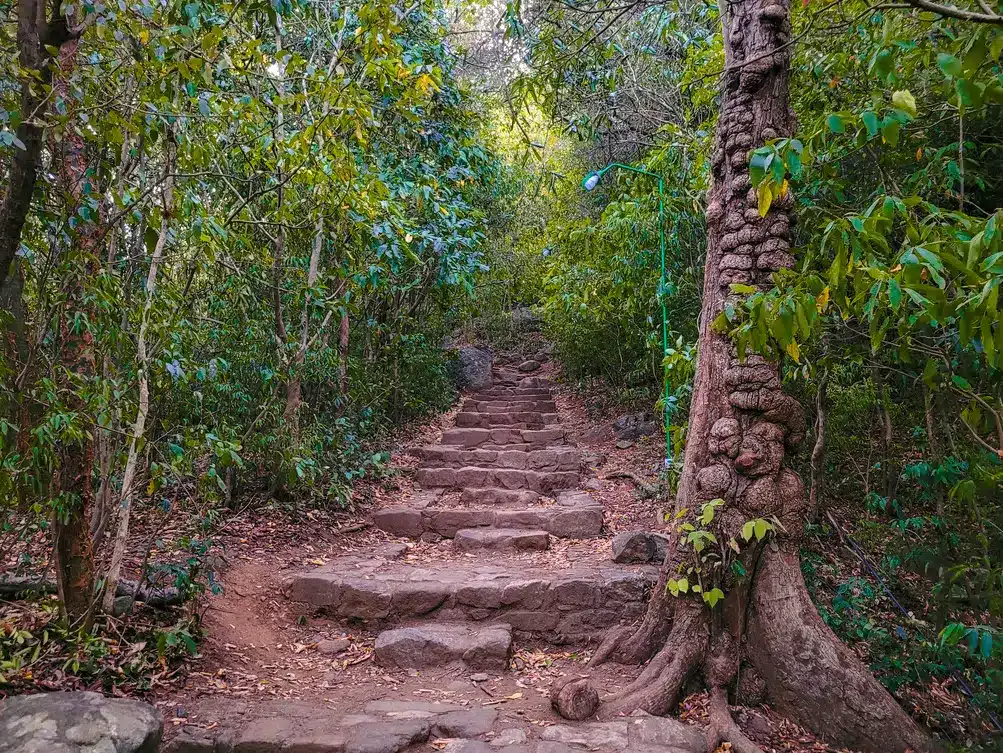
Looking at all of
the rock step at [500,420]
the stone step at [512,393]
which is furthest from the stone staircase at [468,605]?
the stone step at [512,393]

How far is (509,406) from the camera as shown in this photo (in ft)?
31.4

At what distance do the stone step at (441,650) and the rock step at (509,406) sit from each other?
5.76 metres

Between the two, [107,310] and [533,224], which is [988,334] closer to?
[107,310]

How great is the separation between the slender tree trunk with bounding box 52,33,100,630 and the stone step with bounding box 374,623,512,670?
1.49 m

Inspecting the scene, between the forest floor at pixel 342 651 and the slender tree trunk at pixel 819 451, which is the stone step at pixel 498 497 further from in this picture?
the slender tree trunk at pixel 819 451

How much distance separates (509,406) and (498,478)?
3531 mm

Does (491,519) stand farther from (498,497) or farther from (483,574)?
(483,574)

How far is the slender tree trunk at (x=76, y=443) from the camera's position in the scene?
2.59 metres

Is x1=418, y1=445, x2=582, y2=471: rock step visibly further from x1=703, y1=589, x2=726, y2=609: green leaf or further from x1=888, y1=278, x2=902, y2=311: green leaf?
x1=888, y1=278, x2=902, y2=311: green leaf

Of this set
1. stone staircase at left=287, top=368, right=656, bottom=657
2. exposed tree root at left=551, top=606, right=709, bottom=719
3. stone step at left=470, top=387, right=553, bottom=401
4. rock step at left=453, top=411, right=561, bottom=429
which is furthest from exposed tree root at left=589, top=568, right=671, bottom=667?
stone step at left=470, top=387, right=553, bottom=401

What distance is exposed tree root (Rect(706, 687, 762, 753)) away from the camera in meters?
A: 2.43

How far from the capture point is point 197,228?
283 centimetres

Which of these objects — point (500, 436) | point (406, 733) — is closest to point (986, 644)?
point (406, 733)

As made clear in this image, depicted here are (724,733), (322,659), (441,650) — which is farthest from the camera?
(322,659)
